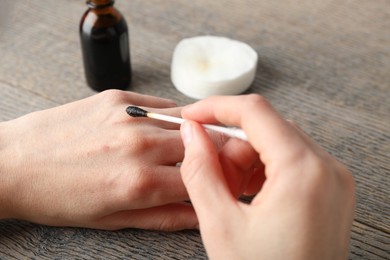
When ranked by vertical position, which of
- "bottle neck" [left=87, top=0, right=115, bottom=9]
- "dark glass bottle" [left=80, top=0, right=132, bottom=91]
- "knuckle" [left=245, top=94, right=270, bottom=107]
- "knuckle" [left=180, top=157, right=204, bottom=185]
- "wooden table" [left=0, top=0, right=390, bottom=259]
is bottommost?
"wooden table" [left=0, top=0, right=390, bottom=259]

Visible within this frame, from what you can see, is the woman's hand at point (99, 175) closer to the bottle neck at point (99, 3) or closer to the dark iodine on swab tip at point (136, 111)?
the dark iodine on swab tip at point (136, 111)

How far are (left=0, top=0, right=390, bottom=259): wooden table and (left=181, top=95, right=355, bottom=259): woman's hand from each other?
0.70 feet

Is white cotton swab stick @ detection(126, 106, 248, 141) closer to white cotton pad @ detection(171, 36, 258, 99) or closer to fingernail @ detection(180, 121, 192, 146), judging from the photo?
fingernail @ detection(180, 121, 192, 146)

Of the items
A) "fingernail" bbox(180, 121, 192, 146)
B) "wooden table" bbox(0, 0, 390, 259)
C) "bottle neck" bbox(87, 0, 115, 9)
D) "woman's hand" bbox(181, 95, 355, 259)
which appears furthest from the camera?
"bottle neck" bbox(87, 0, 115, 9)

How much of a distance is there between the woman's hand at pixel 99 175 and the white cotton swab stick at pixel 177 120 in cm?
2

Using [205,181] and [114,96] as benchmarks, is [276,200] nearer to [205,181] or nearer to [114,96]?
[205,181]

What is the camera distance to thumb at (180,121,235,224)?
0.55 metres

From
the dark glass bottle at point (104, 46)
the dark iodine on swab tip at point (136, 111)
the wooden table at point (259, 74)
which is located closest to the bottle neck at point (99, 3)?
the dark glass bottle at point (104, 46)

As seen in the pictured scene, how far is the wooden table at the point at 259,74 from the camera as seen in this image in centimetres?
76

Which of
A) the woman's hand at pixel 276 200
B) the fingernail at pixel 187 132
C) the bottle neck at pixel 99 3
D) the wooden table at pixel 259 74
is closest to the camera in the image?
the woman's hand at pixel 276 200

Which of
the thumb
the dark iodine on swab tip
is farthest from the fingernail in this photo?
the dark iodine on swab tip

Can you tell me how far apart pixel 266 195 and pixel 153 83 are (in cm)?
62

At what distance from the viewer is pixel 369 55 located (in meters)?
1.19

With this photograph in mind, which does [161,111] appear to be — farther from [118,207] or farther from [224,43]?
[224,43]
